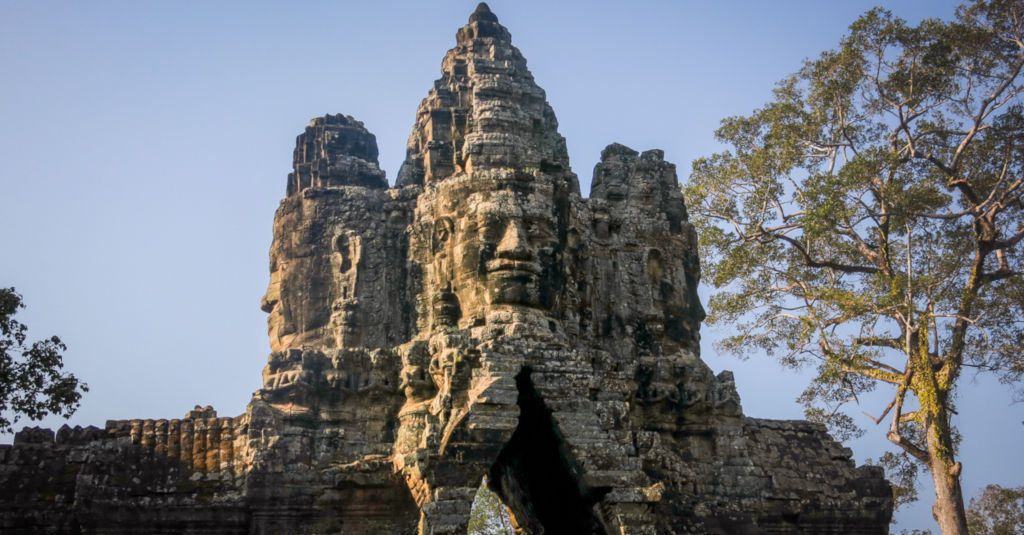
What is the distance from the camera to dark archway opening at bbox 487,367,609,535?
48.2 ft

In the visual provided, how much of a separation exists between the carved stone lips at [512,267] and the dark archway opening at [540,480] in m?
1.52

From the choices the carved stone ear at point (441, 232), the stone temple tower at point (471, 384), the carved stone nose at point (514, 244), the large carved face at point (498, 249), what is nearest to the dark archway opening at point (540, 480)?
the stone temple tower at point (471, 384)

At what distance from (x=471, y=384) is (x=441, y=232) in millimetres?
2850

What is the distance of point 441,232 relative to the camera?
53.6 feet

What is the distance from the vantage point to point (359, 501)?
14.4 meters

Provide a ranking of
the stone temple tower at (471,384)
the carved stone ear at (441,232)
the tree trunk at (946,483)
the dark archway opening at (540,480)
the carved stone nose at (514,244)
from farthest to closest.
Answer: the tree trunk at (946,483)
the carved stone ear at (441,232)
the carved stone nose at (514,244)
the dark archway opening at (540,480)
the stone temple tower at (471,384)

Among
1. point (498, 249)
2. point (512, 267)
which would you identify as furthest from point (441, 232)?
point (512, 267)

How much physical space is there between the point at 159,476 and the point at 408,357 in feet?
12.0

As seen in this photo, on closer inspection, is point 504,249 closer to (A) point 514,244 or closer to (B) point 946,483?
(A) point 514,244

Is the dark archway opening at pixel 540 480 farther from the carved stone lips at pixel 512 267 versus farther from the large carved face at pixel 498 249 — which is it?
the carved stone lips at pixel 512 267

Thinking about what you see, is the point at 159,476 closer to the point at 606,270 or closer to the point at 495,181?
the point at 495,181

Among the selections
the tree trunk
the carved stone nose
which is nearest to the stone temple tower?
the carved stone nose

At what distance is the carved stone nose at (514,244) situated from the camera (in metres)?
15.6

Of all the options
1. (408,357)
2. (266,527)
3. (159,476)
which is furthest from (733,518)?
(159,476)
